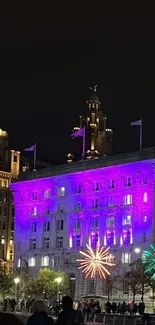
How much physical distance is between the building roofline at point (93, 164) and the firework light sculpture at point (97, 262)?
1742cm

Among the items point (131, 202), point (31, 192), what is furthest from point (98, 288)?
point (31, 192)

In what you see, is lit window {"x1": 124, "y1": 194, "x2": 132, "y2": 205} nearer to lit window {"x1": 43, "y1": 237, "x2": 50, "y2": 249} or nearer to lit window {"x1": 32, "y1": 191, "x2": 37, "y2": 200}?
lit window {"x1": 43, "y1": 237, "x2": 50, "y2": 249}

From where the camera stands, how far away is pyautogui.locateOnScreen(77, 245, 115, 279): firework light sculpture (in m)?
134

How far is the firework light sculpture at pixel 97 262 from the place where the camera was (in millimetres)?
133625

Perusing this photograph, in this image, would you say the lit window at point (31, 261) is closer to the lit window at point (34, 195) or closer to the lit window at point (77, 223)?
the lit window at point (77, 223)

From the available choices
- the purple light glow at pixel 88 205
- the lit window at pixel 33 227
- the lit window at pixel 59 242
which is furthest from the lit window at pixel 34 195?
the lit window at pixel 59 242

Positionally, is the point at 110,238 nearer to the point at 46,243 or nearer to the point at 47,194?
the point at 46,243

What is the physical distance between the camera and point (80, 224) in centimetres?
14662

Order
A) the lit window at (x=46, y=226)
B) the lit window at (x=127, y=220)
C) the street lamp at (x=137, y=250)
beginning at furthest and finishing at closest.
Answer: the lit window at (x=46, y=226)
the lit window at (x=127, y=220)
the street lamp at (x=137, y=250)

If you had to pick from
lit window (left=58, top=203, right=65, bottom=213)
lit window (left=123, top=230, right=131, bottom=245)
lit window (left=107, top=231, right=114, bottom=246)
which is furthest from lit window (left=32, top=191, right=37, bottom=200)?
lit window (left=123, top=230, right=131, bottom=245)

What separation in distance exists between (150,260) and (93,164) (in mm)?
30015

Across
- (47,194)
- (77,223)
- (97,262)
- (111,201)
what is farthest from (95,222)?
(47,194)

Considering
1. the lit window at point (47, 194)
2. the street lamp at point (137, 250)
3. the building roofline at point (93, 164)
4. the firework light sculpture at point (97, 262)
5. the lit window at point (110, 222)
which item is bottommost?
the firework light sculpture at point (97, 262)

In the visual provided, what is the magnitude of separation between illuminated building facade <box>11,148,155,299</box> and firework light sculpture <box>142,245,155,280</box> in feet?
11.5
